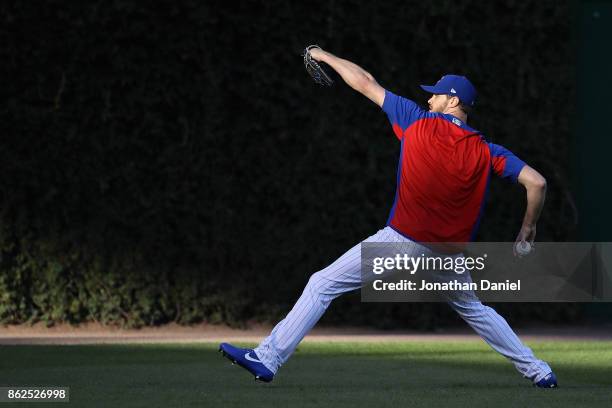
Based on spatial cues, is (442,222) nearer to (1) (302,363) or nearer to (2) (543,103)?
(1) (302,363)

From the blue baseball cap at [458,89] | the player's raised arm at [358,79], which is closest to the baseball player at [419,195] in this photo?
the player's raised arm at [358,79]

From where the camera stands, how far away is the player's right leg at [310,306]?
7348mm

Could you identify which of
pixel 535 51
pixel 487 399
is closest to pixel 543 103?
pixel 535 51

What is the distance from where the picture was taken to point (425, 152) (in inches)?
293

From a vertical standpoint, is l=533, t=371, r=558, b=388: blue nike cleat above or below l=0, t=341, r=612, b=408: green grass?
above

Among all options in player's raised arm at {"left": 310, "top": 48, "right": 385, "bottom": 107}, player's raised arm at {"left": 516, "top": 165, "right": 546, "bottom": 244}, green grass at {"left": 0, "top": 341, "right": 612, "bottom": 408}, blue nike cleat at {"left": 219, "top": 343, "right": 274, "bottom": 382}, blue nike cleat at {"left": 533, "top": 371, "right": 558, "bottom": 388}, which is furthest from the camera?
blue nike cleat at {"left": 533, "top": 371, "right": 558, "bottom": 388}

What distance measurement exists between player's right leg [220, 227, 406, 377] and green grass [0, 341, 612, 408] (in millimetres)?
235

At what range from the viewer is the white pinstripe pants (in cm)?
736

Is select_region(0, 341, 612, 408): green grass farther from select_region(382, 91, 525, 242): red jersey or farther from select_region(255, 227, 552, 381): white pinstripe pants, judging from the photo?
select_region(382, 91, 525, 242): red jersey

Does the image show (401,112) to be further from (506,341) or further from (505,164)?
(506,341)

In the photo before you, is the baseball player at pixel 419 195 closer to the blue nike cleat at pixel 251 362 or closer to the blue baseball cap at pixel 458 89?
the blue nike cleat at pixel 251 362

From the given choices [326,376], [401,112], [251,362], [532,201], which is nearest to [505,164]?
[532,201]

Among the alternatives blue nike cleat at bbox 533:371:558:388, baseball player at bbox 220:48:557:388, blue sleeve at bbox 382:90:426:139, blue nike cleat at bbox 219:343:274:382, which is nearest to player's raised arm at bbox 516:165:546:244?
baseball player at bbox 220:48:557:388

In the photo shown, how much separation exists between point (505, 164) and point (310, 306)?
56.0 inches
